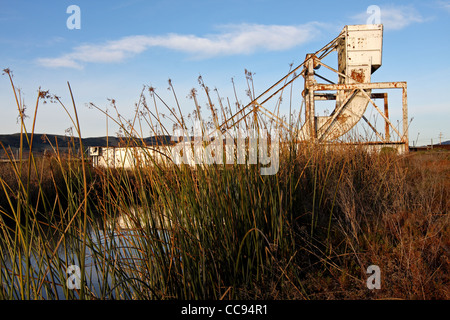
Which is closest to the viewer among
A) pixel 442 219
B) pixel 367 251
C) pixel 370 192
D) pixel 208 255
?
pixel 208 255

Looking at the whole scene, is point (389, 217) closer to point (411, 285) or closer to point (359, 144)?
point (411, 285)

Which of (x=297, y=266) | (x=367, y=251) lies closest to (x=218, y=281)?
(x=297, y=266)

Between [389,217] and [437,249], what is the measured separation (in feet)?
2.43

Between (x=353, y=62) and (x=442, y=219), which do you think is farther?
(x=353, y=62)

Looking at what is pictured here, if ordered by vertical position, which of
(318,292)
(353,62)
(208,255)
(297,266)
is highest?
(353,62)

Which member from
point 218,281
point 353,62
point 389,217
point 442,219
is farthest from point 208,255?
point 353,62

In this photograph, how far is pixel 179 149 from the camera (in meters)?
2.45

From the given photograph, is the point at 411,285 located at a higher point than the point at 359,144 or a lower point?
lower

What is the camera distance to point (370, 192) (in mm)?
3404
